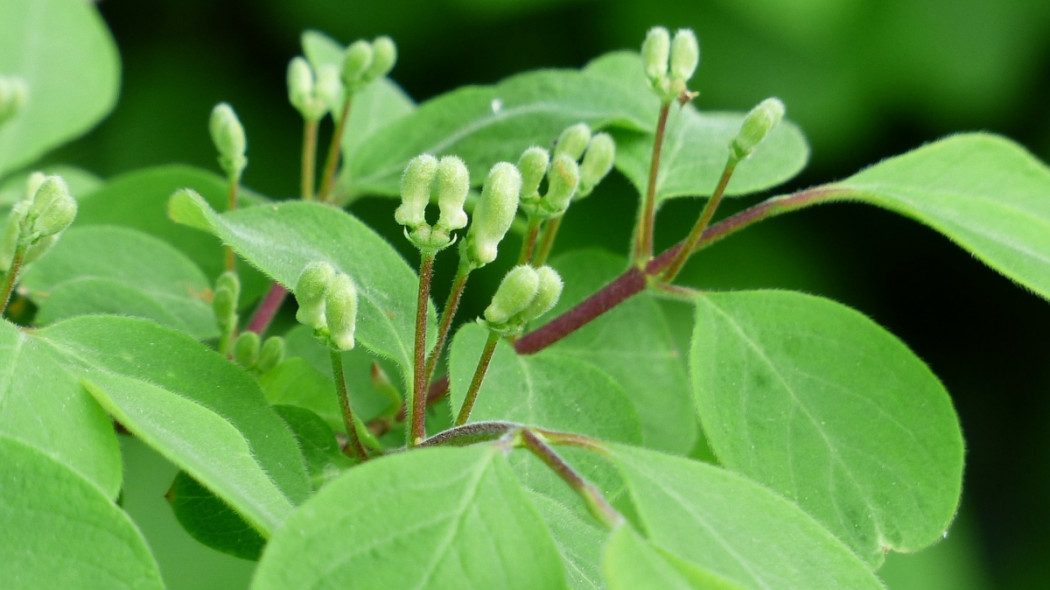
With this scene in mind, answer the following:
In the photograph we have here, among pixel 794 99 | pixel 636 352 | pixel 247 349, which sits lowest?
pixel 794 99

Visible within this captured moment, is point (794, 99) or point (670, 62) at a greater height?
point (670, 62)

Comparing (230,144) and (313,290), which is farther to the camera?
(230,144)

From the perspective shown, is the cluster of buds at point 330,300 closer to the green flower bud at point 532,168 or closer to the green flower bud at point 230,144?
the green flower bud at point 532,168

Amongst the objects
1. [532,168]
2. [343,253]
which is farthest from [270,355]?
[532,168]

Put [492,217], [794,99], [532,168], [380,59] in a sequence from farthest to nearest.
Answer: [794,99]
[380,59]
[532,168]
[492,217]

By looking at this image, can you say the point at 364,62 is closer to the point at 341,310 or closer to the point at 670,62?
the point at 670,62

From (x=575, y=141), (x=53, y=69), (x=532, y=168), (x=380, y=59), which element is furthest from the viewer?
(x=53, y=69)

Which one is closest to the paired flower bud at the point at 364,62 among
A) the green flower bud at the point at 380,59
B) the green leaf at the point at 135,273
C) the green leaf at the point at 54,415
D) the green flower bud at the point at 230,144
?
the green flower bud at the point at 380,59
